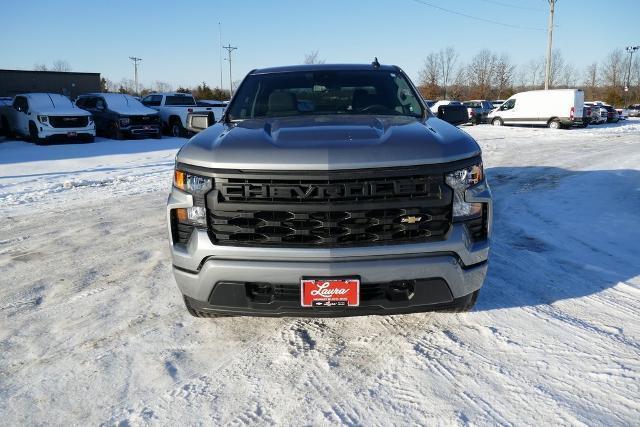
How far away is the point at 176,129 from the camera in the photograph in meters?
19.4

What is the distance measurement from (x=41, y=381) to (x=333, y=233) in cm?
181

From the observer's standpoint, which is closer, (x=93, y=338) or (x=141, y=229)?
(x=93, y=338)

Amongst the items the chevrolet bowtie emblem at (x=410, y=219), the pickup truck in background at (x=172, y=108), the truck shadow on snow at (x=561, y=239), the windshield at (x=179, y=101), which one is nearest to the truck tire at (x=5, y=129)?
the pickup truck in background at (x=172, y=108)

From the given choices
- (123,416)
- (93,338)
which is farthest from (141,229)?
(123,416)

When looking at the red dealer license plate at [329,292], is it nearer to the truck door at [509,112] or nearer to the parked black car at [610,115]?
the truck door at [509,112]

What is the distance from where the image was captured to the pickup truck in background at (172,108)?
62.5 feet

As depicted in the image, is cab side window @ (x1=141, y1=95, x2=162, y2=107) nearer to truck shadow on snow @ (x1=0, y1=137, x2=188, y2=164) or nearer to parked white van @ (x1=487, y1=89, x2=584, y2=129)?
truck shadow on snow @ (x1=0, y1=137, x2=188, y2=164)

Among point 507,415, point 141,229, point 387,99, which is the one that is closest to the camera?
point 507,415

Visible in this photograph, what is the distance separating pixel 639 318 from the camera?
3.35 meters

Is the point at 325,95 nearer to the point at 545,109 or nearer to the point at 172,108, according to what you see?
the point at 172,108

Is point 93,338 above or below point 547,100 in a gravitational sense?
below

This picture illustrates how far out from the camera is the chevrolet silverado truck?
106 inches

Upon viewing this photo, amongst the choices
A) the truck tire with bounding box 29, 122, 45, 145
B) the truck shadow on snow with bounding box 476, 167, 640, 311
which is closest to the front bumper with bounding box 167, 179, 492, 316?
the truck shadow on snow with bounding box 476, 167, 640, 311

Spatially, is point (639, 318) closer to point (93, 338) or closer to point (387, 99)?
point (387, 99)
